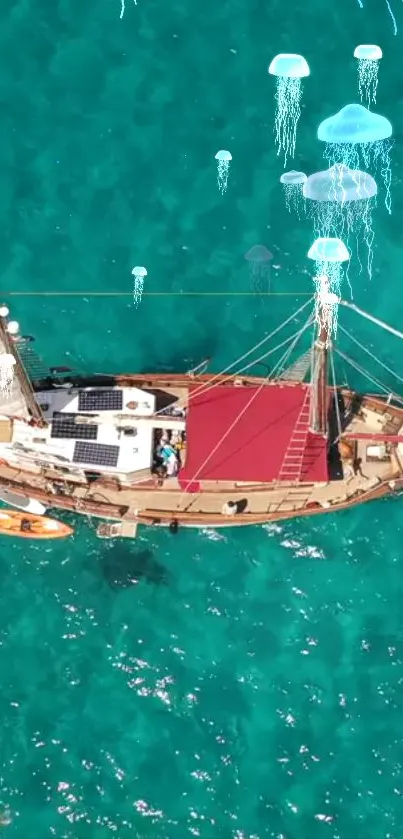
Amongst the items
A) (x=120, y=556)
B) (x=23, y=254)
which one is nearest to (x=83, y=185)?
(x=23, y=254)

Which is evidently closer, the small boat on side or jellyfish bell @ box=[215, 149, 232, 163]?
the small boat on side

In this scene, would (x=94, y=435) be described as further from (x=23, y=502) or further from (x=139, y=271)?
(x=139, y=271)

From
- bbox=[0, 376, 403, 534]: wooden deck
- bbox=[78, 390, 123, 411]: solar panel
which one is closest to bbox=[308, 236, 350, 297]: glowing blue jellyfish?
bbox=[0, 376, 403, 534]: wooden deck

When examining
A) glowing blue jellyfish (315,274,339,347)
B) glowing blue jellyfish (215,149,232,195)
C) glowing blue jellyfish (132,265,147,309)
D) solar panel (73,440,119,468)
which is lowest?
solar panel (73,440,119,468)

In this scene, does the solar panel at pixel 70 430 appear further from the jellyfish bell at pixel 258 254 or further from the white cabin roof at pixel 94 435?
the jellyfish bell at pixel 258 254

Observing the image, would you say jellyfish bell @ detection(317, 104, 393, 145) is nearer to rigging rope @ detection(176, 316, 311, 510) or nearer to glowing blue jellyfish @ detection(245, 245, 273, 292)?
glowing blue jellyfish @ detection(245, 245, 273, 292)

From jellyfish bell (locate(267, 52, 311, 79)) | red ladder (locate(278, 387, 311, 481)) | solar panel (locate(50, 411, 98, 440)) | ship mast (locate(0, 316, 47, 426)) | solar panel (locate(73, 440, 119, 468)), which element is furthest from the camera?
jellyfish bell (locate(267, 52, 311, 79))
